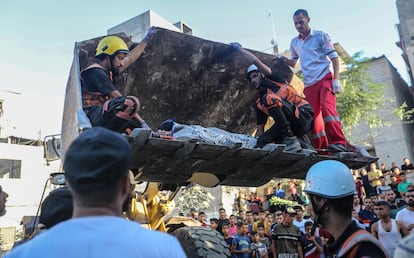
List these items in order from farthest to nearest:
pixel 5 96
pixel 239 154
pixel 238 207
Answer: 1. pixel 5 96
2. pixel 238 207
3. pixel 239 154

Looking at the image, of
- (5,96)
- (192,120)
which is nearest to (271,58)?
(192,120)

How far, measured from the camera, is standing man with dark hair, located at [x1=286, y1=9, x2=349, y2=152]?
538 cm

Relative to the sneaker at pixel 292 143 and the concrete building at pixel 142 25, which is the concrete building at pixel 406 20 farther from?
the sneaker at pixel 292 143

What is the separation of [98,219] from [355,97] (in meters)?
16.3

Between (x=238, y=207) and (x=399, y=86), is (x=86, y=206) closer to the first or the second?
(x=238, y=207)

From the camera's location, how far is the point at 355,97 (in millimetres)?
16438

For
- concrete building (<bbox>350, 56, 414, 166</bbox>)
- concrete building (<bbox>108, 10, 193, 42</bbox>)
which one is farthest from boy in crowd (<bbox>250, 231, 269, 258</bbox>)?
concrete building (<bbox>350, 56, 414, 166</bbox>)

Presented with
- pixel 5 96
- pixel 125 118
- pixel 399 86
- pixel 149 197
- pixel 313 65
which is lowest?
pixel 149 197

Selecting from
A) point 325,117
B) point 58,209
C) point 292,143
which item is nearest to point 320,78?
point 325,117

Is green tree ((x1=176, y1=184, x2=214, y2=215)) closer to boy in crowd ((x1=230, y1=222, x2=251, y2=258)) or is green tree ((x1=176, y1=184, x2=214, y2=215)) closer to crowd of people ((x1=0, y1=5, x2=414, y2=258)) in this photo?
crowd of people ((x1=0, y1=5, x2=414, y2=258))

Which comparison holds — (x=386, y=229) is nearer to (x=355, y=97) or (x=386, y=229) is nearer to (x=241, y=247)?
(x=241, y=247)

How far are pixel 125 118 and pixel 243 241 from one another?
20.2 ft

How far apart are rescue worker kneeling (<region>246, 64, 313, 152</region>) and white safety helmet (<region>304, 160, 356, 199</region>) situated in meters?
1.97

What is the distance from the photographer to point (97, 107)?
3.96 m
